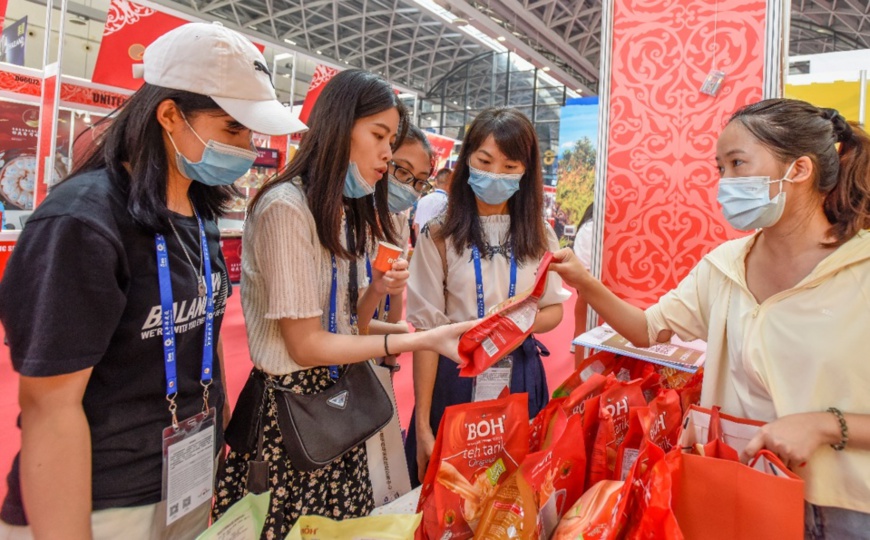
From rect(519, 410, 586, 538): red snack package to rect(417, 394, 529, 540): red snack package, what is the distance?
0.11m

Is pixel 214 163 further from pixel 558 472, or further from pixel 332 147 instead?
pixel 558 472

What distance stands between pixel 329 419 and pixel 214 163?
0.65 meters

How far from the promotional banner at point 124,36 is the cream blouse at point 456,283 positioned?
4392mm

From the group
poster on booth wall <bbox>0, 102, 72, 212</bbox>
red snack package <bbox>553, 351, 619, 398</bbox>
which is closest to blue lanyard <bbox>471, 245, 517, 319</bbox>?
red snack package <bbox>553, 351, 619, 398</bbox>

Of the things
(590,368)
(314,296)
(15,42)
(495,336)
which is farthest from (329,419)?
(15,42)

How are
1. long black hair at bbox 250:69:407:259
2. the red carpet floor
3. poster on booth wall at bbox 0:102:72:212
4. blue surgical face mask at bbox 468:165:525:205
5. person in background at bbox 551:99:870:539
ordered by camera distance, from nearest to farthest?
person in background at bbox 551:99:870:539 < long black hair at bbox 250:69:407:259 < blue surgical face mask at bbox 468:165:525:205 < the red carpet floor < poster on booth wall at bbox 0:102:72:212

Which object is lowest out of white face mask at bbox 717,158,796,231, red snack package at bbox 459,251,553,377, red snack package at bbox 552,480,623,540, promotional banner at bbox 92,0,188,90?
red snack package at bbox 552,480,623,540

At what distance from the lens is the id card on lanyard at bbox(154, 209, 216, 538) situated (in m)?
1.03

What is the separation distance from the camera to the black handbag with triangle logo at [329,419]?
1.25 meters

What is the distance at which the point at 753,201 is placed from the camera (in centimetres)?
122

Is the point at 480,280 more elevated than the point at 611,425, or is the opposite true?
the point at 480,280

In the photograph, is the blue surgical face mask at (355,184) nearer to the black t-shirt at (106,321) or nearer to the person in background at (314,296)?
the person in background at (314,296)

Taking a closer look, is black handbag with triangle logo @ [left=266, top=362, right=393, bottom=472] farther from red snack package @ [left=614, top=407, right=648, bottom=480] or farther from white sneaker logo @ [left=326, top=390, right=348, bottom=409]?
red snack package @ [left=614, top=407, right=648, bottom=480]

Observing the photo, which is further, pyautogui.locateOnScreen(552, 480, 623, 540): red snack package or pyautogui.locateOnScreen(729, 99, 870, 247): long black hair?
pyautogui.locateOnScreen(729, 99, 870, 247): long black hair
